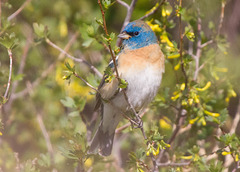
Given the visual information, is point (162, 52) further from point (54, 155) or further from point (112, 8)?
point (112, 8)

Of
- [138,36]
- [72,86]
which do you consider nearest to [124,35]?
[138,36]

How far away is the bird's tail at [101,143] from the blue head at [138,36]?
2.72 feet

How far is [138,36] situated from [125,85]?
97cm

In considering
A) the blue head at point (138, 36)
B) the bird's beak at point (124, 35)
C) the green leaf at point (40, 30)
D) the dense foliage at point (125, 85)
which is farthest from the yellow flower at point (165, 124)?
the green leaf at point (40, 30)

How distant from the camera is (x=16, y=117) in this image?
430cm

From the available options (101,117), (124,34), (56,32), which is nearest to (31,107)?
(56,32)

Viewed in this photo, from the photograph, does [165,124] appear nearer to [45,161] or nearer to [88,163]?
[88,163]

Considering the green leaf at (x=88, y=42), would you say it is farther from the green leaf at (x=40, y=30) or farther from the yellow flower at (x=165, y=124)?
the yellow flower at (x=165, y=124)

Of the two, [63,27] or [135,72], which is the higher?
[135,72]

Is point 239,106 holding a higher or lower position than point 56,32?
lower

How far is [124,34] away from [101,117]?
80 cm

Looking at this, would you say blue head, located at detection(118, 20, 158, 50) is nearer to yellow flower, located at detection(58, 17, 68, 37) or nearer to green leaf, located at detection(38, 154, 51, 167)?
green leaf, located at detection(38, 154, 51, 167)

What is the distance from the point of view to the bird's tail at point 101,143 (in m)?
3.31

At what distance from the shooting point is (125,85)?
2.34 m
